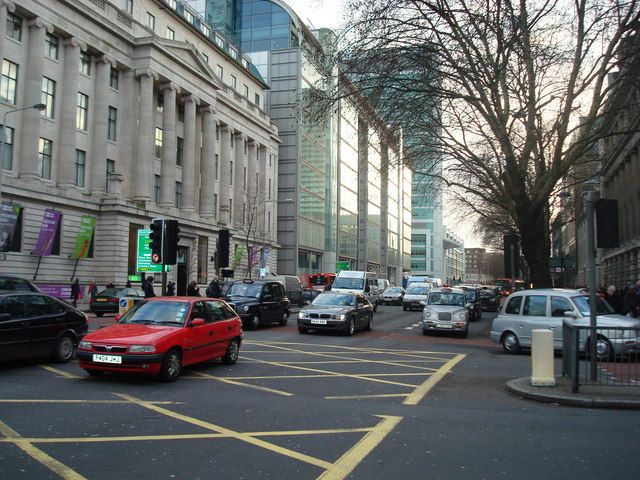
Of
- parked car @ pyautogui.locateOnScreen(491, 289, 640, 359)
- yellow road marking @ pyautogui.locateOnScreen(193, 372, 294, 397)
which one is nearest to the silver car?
parked car @ pyautogui.locateOnScreen(491, 289, 640, 359)

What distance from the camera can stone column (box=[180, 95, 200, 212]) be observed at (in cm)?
4866

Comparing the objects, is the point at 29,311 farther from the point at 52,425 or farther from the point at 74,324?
the point at 52,425

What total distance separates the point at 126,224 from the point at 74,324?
2913 cm

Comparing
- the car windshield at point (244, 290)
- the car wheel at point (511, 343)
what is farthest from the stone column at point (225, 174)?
the car wheel at point (511, 343)

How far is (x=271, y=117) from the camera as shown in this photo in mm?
70188

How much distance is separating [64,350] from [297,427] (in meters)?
7.05

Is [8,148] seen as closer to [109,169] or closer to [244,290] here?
[109,169]

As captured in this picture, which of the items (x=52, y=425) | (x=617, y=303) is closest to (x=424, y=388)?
(x=52, y=425)

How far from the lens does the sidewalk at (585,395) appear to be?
27.7 ft

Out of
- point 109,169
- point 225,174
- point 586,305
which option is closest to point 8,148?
point 109,169

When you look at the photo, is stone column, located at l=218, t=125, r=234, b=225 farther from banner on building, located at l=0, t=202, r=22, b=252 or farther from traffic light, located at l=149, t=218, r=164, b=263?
traffic light, located at l=149, t=218, r=164, b=263

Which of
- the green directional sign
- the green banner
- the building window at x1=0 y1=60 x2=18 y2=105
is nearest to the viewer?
the green directional sign

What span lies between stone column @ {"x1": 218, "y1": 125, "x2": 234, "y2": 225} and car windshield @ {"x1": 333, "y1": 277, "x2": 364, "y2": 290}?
70.4ft

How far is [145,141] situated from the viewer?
141ft
